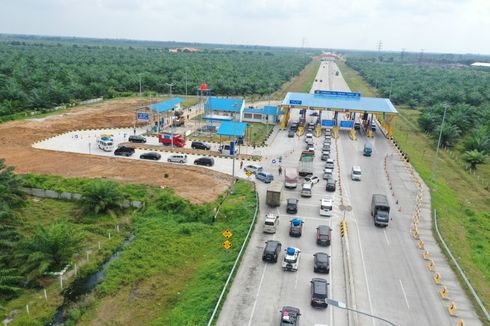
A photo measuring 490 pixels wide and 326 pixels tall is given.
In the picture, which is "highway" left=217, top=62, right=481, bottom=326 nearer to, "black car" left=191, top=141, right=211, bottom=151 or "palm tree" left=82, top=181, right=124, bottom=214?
"palm tree" left=82, top=181, right=124, bottom=214

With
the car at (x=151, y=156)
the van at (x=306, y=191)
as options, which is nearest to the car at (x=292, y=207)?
the van at (x=306, y=191)

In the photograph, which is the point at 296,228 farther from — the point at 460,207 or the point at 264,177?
the point at 460,207

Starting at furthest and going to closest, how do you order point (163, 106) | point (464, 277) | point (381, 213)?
point (163, 106), point (381, 213), point (464, 277)

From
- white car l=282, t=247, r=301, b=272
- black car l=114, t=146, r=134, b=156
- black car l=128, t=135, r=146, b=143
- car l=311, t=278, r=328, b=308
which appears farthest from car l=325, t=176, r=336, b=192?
black car l=128, t=135, r=146, b=143

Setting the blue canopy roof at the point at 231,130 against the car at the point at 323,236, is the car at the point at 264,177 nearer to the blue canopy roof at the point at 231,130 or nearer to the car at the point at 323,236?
the blue canopy roof at the point at 231,130

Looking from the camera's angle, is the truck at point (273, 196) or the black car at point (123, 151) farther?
the black car at point (123, 151)

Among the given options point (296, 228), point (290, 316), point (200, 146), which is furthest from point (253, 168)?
point (290, 316)
